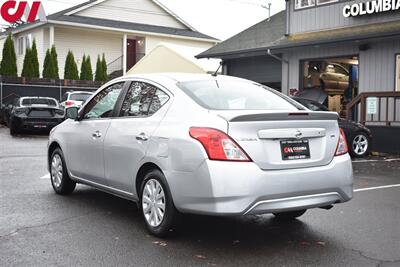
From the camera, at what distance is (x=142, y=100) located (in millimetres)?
6020

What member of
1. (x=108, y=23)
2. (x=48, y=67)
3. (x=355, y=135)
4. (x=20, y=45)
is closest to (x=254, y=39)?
(x=355, y=135)

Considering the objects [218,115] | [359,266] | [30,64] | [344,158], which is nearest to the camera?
[359,266]

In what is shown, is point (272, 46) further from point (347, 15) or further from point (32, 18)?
point (32, 18)

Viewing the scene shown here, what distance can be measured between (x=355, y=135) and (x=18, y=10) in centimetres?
2645

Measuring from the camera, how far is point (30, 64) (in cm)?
2833

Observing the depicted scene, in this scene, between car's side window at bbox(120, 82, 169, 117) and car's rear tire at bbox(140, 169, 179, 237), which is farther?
car's side window at bbox(120, 82, 169, 117)

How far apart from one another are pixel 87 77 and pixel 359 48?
686 inches

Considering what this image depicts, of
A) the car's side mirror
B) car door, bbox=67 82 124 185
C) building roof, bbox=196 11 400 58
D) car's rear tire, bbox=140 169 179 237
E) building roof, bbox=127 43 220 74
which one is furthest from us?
building roof, bbox=127 43 220 74

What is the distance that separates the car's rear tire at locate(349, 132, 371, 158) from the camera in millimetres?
13211

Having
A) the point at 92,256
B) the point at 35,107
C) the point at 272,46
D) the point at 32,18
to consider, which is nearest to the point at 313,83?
the point at 272,46

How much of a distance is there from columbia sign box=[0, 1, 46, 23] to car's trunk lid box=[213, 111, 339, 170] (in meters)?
29.4

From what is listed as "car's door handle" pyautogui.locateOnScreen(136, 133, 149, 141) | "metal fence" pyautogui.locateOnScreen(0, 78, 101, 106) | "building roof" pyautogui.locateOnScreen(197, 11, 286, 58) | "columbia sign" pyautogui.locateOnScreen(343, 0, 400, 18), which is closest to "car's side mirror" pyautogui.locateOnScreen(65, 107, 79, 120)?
"car's door handle" pyautogui.locateOnScreen(136, 133, 149, 141)

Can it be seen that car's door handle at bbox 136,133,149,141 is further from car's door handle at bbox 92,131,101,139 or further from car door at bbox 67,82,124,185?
car's door handle at bbox 92,131,101,139

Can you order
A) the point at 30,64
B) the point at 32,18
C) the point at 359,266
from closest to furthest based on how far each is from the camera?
the point at 359,266
the point at 30,64
the point at 32,18
